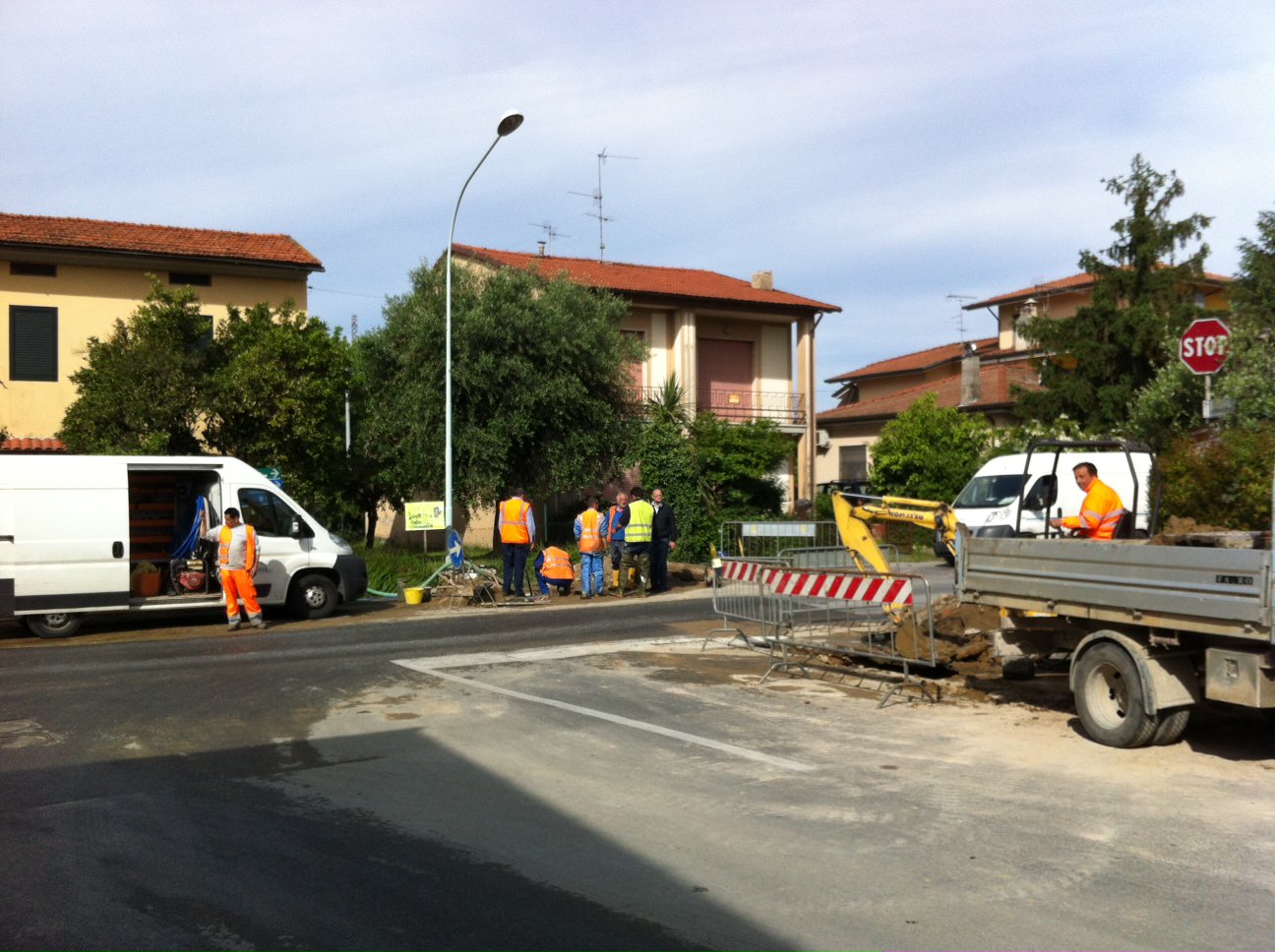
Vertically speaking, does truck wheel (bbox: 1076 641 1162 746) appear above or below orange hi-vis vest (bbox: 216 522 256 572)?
below

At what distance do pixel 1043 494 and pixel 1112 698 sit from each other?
3043mm

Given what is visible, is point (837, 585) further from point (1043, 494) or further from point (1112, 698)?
point (1112, 698)

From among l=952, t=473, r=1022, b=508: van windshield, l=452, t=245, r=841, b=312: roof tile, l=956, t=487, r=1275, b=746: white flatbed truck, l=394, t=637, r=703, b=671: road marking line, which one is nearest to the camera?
l=956, t=487, r=1275, b=746: white flatbed truck

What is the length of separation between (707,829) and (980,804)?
5.55 ft

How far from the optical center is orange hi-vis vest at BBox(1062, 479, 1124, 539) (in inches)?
378

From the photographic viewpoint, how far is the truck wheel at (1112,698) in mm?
7797

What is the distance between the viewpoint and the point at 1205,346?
16422 mm

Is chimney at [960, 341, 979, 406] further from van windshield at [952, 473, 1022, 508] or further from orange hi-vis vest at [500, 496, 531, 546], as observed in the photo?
orange hi-vis vest at [500, 496, 531, 546]

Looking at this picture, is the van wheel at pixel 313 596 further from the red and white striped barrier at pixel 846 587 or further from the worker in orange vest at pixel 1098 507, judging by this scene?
the worker in orange vest at pixel 1098 507

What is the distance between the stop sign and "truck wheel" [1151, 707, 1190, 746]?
27.4 feet

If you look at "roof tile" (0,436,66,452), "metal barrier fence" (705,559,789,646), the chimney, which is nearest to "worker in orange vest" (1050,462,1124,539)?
"metal barrier fence" (705,559,789,646)

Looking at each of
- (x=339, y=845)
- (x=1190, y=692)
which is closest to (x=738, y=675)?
(x=1190, y=692)

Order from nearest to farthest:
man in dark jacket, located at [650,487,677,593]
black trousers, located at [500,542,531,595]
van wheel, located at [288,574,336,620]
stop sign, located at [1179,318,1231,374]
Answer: stop sign, located at [1179,318,1231,374], van wheel, located at [288,574,336,620], black trousers, located at [500,542,531,595], man in dark jacket, located at [650,487,677,593]

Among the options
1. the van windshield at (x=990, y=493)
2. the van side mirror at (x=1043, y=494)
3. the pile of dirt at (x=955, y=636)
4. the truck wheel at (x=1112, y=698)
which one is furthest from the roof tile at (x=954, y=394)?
the truck wheel at (x=1112, y=698)
